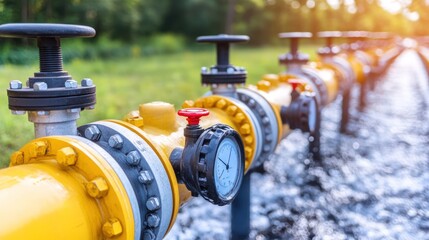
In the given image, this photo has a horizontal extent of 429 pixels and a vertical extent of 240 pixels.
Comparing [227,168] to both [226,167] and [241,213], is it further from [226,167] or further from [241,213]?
[241,213]

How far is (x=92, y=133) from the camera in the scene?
1.36m

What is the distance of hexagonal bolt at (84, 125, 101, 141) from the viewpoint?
1.37 m

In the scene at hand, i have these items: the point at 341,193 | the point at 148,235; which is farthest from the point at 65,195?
the point at 341,193

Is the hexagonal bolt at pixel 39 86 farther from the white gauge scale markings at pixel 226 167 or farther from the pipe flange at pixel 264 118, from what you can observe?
the pipe flange at pixel 264 118

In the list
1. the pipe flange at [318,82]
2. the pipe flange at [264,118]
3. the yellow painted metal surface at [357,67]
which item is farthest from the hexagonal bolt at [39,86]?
the yellow painted metal surface at [357,67]

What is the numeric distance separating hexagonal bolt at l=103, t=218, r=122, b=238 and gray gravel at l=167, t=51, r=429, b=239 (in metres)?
1.95

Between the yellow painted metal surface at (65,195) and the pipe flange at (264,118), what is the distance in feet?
3.97

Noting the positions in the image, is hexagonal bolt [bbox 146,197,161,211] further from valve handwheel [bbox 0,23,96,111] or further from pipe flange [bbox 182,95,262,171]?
pipe flange [bbox 182,95,262,171]

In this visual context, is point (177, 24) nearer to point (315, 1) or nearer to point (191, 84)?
point (315, 1)

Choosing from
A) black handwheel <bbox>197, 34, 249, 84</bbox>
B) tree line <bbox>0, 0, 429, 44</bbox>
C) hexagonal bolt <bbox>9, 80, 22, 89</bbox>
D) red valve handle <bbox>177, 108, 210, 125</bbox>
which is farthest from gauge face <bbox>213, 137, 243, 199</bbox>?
tree line <bbox>0, 0, 429, 44</bbox>

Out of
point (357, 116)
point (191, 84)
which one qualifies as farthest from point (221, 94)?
point (357, 116)

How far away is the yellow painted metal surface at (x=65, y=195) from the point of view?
40.7 inches

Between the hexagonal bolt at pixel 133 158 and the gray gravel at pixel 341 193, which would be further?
the gray gravel at pixel 341 193

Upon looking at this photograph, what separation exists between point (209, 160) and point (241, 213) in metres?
1.50
